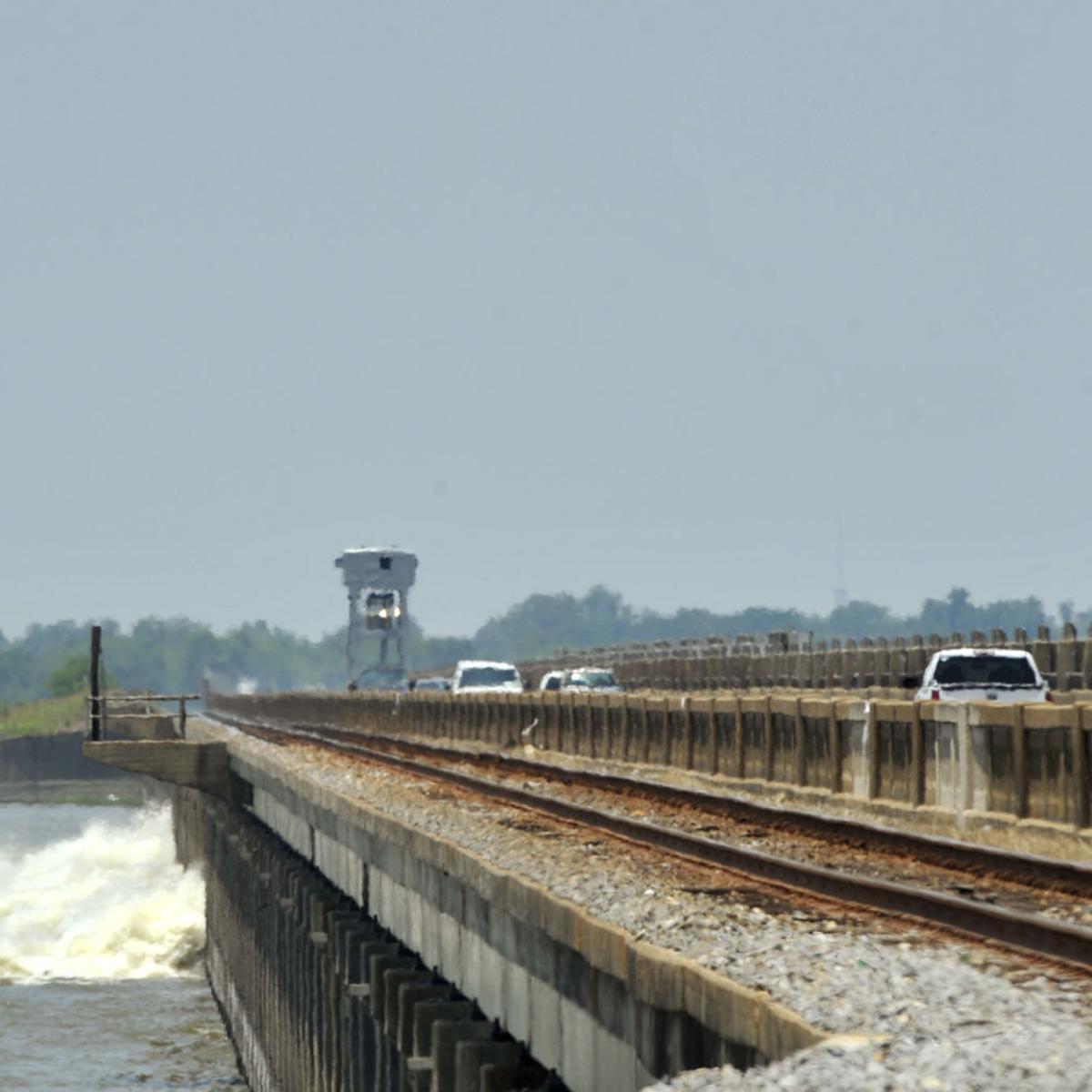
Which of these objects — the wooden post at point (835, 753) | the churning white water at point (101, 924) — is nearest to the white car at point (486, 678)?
the churning white water at point (101, 924)

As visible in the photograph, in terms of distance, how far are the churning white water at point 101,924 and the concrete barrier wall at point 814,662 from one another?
17.2 metres

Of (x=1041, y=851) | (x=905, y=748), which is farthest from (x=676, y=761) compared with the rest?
(x=1041, y=851)

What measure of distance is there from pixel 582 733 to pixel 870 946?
34200 mm

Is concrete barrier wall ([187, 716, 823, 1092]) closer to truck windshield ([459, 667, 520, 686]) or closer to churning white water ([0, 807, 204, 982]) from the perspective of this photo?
churning white water ([0, 807, 204, 982])

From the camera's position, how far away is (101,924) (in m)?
70.8

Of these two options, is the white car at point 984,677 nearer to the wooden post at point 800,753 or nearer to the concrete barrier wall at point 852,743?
the concrete barrier wall at point 852,743

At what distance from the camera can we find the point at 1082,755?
1947 centimetres

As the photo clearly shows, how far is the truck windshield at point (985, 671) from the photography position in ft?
121

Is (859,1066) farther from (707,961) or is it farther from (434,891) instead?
(434,891)

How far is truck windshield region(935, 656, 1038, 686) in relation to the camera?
36.8 m

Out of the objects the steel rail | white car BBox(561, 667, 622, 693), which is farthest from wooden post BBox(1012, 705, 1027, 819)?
white car BBox(561, 667, 622, 693)

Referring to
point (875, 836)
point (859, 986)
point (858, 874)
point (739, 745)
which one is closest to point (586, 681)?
point (739, 745)

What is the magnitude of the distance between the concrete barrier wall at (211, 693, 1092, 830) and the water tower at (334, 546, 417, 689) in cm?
10003

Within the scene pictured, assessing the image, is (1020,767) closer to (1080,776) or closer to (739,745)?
(1080,776)
